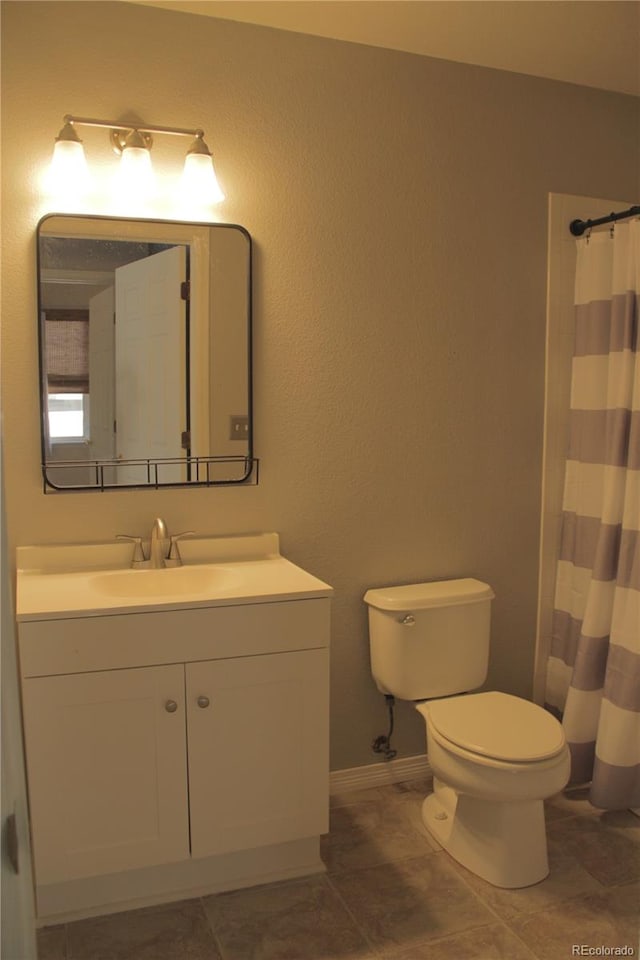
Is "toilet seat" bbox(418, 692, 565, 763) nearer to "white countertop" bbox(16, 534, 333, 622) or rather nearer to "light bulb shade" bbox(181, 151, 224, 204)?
"white countertop" bbox(16, 534, 333, 622)

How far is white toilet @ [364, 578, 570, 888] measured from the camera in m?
2.19

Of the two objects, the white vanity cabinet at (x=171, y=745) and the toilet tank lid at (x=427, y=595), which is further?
the toilet tank lid at (x=427, y=595)

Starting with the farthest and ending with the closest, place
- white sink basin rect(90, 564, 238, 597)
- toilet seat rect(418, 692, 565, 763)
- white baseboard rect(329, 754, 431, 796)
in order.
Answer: white baseboard rect(329, 754, 431, 796) < white sink basin rect(90, 564, 238, 597) < toilet seat rect(418, 692, 565, 763)

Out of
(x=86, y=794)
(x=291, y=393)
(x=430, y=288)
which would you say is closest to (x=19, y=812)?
(x=86, y=794)

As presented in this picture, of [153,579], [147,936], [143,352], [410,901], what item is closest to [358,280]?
[143,352]

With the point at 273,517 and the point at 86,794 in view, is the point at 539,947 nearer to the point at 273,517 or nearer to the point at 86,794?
the point at 86,794

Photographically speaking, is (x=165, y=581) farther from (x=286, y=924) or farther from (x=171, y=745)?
(x=286, y=924)

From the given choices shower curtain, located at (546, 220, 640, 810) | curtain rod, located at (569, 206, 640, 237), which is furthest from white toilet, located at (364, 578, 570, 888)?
curtain rod, located at (569, 206, 640, 237)

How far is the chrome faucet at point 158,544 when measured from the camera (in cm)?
237

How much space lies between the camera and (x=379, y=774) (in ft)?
9.21

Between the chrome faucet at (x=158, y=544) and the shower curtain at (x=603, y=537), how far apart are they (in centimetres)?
143

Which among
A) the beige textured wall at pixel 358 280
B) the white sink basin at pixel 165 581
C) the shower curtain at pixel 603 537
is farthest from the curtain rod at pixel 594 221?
the white sink basin at pixel 165 581

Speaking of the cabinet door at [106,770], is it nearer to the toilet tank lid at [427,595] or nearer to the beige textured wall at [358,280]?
the beige textured wall at [358,280]

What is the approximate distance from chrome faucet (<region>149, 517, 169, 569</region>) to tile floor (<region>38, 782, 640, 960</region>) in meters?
0.93
